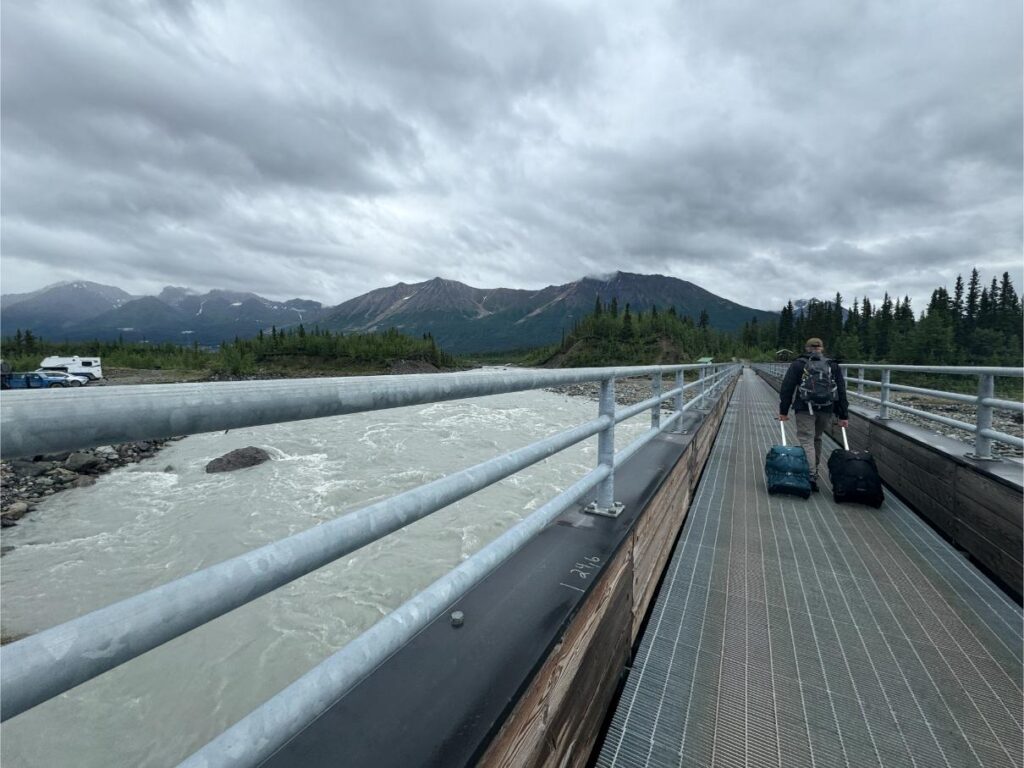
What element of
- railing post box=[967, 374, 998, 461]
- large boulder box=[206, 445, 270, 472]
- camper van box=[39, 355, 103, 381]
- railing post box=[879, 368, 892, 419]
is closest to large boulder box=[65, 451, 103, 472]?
large boulder box=[206, 445, 270, 472]

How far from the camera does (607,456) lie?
2412 millimetres

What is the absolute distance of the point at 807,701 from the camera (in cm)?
209

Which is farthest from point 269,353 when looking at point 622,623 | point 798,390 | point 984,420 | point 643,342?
point 984,420

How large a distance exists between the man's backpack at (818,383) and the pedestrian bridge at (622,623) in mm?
1242

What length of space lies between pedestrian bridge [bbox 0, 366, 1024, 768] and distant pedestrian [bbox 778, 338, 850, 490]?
1186mm

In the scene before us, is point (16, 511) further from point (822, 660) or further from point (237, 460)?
point (822, 660)

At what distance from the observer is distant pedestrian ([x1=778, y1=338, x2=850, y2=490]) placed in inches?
214

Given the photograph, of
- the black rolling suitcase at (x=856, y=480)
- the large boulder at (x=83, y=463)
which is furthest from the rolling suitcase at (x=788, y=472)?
the large boulder at (x=83, y=463)

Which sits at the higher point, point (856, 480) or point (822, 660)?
point (856, 480)

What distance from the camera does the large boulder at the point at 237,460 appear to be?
46.7 feet

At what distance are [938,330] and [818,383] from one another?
74222mm

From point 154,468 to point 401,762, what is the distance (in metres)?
18.6

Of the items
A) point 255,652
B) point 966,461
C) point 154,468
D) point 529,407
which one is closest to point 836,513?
point 966,461

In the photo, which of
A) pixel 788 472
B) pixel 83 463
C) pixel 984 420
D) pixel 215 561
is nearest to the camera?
pixel 984 420
